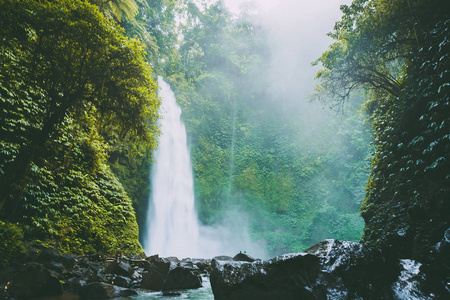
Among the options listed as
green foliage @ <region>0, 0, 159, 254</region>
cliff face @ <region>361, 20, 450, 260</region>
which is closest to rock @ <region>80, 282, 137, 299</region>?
green foliage @ <region>0, 0, 159, 254</region>

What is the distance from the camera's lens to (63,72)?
15.8ft

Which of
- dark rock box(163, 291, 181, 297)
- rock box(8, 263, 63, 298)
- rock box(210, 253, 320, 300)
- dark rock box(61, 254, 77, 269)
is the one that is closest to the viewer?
rock box(210, 253, 320, 300)

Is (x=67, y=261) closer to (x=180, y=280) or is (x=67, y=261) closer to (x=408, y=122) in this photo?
(x=180, y=280)

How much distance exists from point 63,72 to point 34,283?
12.2ft

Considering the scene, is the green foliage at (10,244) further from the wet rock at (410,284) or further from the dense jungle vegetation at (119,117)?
the wet rock at (410,284)

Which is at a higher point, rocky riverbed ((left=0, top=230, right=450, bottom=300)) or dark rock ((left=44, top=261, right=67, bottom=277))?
dark rock ((left=44, top=261, right=67, bottom=277))

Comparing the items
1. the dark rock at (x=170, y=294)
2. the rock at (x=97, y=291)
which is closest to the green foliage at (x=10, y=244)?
the rock at (x=97, y=291)

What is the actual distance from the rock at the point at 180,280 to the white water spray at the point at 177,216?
8124 mm

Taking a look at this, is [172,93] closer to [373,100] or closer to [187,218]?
[187,218]

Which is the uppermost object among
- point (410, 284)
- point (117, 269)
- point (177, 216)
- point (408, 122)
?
point (177, 216)

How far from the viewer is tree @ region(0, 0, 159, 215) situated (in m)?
4.46

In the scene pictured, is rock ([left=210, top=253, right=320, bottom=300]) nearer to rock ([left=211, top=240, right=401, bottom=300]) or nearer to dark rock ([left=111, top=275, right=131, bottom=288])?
rock ([left=211, top=240, right=401, bottom=300])

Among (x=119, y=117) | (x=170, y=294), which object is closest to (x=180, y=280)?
(x=170, y=294)

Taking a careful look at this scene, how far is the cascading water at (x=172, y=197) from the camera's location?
13.8 m
